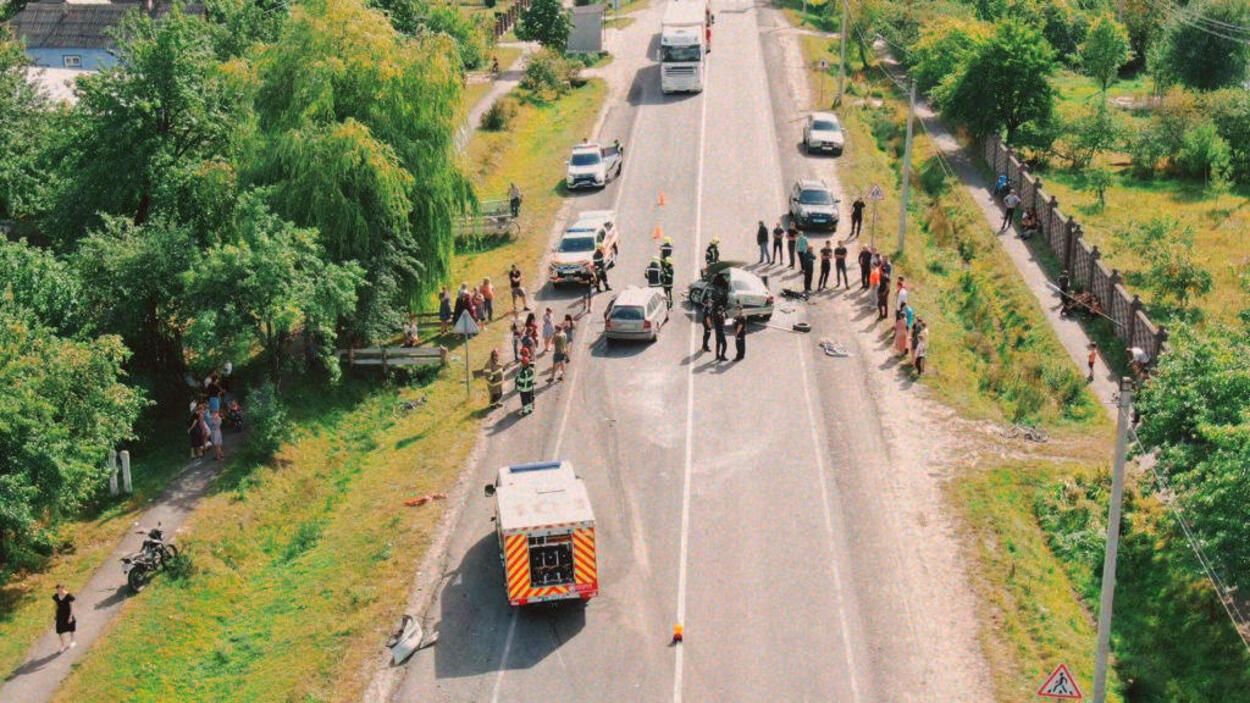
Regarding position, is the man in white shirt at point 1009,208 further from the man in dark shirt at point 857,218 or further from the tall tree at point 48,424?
the tall tree at point 48,424

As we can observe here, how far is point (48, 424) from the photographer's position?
102ft

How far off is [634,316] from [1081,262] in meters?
17.1

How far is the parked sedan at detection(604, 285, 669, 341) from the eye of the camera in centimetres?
4116

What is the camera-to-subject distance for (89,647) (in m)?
28.5

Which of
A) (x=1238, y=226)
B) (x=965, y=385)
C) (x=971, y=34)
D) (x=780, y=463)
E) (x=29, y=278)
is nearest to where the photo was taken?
(x=780, y=463)


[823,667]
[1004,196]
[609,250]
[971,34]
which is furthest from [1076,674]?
[971,34]

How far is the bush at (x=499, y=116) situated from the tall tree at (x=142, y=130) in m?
21.6

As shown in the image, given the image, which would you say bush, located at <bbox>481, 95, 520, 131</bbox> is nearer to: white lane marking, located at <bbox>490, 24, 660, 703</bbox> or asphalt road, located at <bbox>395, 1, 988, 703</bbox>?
white lane marking, located at <bbox>490, 24, 660, 703</bbox>

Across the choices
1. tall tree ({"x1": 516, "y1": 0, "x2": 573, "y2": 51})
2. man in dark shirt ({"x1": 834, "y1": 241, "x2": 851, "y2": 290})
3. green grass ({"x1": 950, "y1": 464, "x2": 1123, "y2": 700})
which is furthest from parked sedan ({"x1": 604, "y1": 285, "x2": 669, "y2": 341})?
tall tree ({"x1": 516, "y1": 0, "x2": 573, "y2": 51})

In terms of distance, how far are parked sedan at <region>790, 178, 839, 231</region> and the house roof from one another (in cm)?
5338

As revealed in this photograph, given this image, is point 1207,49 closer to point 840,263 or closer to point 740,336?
point 840,263

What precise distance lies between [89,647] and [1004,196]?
41.6m

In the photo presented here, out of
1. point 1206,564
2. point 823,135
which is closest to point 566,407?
point 1206,564

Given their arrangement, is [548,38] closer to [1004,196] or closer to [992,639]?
[1004,196]
